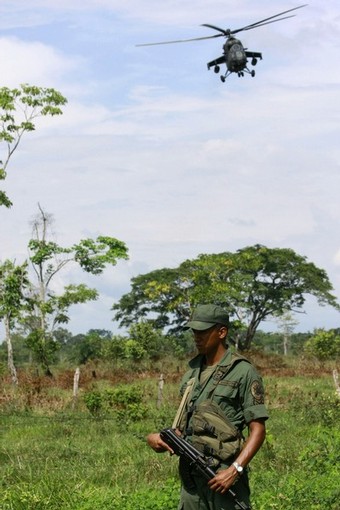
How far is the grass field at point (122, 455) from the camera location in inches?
293

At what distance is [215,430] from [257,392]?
32 cm

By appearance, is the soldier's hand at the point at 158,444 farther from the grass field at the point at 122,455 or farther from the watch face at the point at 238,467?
the grass field at the point at 122,455

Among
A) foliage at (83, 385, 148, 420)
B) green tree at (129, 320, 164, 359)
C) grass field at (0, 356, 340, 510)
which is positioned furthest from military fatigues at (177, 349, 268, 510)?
green tree at (129, 320, 164, 359)

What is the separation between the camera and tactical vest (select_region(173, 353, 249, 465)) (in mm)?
4852

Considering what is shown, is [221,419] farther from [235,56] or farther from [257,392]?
[235,56]

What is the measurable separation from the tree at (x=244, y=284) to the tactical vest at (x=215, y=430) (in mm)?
45007

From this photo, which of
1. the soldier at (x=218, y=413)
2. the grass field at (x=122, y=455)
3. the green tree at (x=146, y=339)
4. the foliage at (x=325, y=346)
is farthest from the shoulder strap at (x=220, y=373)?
the foliage at (x=325, y=346)

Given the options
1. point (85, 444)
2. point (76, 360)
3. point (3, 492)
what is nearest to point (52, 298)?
point (76, 360)

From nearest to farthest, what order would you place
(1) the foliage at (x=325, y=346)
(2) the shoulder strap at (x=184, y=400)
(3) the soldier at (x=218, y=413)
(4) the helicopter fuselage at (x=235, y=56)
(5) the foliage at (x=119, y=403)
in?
(3) the soldier at (x=218, y=413) < (2) the shoulder strap at (x=184, y=400) < (5) the foliage at (x=119, y=403) < (4) the helicopter fuselage at (x=235, y=56) < (1) the foliage at (x=325, y=346)

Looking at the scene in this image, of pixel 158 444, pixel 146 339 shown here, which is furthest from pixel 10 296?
pixel 158 444

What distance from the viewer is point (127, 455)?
11.5m

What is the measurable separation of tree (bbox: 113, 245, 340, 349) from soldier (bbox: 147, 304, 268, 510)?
45.0 metres

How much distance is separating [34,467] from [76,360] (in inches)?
1342

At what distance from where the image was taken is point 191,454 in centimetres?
486
